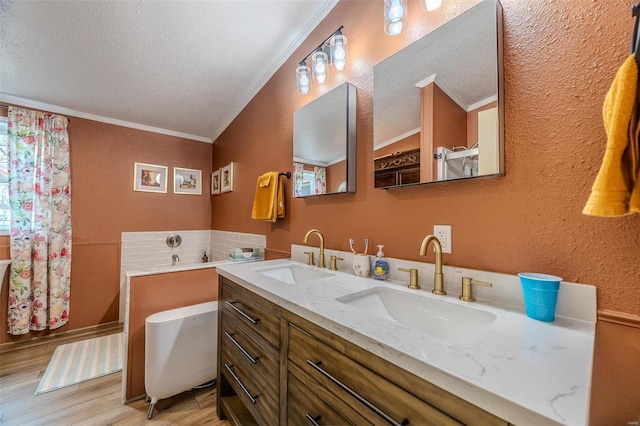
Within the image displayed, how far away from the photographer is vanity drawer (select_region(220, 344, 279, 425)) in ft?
3.33

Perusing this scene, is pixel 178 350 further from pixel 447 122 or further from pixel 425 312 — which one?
pixel 447 122

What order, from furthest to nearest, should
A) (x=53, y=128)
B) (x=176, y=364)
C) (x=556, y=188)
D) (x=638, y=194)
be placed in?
(x=53, y=128), (x=176, y=364), (x=556, y=188), (x=638, y=194)

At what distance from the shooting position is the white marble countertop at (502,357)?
41 centimetres

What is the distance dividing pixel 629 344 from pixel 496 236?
0.41 m

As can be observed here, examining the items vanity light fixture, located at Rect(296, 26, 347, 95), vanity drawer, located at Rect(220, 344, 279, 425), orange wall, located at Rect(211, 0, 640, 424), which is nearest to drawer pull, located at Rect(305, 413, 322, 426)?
vanity drawer, located at Rect(220, 344, 279, 425)

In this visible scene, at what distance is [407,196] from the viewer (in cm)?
121

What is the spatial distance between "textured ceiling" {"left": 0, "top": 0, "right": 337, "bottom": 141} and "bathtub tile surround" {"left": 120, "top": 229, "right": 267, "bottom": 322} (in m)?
1.38

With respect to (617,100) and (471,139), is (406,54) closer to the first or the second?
(471,139)

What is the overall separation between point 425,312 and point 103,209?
3309mm

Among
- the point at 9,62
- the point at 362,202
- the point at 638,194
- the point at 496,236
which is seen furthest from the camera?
the point at 9,62

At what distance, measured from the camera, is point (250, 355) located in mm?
1166

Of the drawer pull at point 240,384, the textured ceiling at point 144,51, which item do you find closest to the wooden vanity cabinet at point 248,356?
the drawer pull at point 240,384

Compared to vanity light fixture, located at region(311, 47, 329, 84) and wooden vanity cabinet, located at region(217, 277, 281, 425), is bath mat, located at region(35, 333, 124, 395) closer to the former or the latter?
wooden vanity cabinet, located at region(217, 277, 281, 425)

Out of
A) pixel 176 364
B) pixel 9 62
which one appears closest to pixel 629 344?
pixel 176 364
